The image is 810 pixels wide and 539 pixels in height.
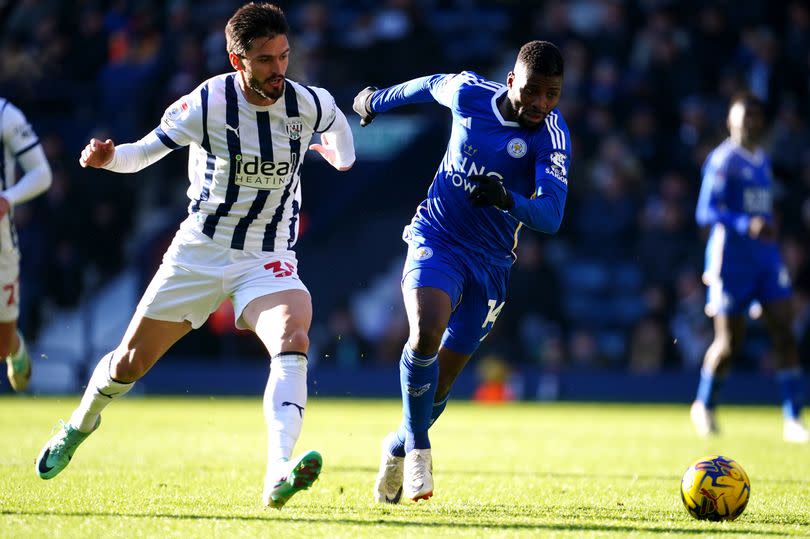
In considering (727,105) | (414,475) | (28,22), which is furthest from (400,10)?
(414,475)

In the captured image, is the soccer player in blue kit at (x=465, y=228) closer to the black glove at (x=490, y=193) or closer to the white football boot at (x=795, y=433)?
the black glove at (x=490, y=193)

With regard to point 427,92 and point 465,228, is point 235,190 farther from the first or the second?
point 427,92

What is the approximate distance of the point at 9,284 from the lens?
876 cm

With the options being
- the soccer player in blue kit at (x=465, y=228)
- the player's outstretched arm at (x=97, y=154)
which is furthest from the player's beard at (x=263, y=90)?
the soccer player in blue kit at (x=465, y=228)

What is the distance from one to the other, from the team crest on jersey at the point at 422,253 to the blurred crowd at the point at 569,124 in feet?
34.1

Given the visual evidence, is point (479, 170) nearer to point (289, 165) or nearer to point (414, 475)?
point (289, 165)

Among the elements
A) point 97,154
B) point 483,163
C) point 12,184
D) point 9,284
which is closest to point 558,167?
point 483,163

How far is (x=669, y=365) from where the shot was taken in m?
16.9

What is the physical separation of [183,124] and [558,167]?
185 centimetres

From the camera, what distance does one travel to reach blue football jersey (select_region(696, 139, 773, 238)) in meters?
10.8

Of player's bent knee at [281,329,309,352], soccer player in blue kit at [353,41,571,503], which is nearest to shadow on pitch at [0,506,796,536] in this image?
soccer player in blue kit at [353,41,571,503]

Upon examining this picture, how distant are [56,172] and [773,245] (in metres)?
11.0

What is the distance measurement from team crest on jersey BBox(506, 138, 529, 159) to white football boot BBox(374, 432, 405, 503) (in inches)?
65.5

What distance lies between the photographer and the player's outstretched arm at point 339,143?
647 centimetres
